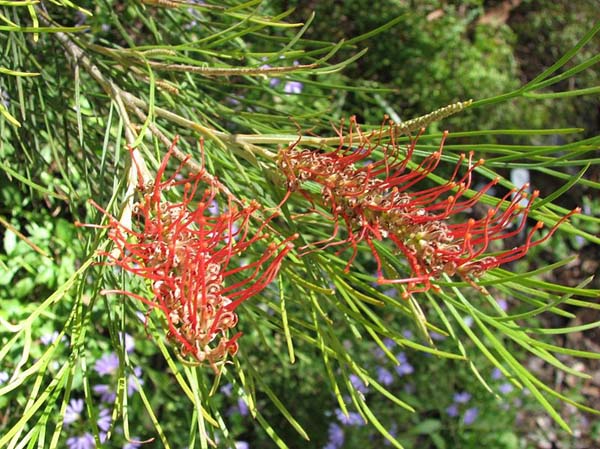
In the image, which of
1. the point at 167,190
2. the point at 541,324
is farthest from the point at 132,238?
the point at 541,324

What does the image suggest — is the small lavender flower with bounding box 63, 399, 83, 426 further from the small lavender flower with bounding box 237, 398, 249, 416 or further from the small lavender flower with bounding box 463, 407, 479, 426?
the small lavender flower with bounding box 463, 407, 479, 426

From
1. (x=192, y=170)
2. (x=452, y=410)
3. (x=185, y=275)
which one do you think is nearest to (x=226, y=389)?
(x=452, y=410)

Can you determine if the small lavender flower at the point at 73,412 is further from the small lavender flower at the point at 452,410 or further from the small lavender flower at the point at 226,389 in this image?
the small lavender flower at the point at 452,410

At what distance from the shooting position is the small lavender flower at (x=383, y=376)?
1.66 meters

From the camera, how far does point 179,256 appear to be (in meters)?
0.45

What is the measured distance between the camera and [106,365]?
127 centimetres

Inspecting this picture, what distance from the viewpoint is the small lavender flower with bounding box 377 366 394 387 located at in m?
1.66

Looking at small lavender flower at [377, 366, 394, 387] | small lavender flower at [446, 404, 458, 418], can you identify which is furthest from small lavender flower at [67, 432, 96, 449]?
small lavender flower at [446, 404, 458, 418]

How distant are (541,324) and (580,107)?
0.87 m

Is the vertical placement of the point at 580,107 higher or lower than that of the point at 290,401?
higher

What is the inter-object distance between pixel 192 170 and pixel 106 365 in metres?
0.80

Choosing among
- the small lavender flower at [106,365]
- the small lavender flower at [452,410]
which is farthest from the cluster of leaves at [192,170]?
the small lavender flower at [452,410]

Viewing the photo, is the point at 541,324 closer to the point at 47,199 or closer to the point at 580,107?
the point at 580,107

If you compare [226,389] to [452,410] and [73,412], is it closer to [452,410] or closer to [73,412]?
[73,412]
